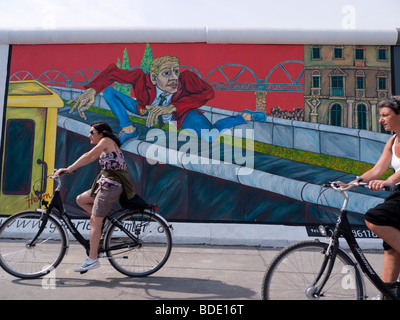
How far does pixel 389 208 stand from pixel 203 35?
17.6 feet

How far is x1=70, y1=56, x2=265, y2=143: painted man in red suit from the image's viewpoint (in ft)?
23.0

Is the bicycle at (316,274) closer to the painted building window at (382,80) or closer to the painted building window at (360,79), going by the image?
the painted building window at (360,79)

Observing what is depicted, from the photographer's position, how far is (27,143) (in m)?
7.08

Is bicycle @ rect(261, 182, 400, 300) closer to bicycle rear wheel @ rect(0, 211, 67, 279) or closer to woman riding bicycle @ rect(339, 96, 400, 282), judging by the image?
woman riding bicycle @ rect(339, 96, 400, 282)

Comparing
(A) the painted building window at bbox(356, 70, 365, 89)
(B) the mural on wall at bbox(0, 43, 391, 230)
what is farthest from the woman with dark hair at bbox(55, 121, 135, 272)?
(A) the painted building window at bbox(356, 70, 365, 89)

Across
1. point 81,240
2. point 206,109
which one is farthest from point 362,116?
point 81,240

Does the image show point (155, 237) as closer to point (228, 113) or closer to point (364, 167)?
point (228, 113)

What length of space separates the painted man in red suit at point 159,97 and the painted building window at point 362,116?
2.13 metres

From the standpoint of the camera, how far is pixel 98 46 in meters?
7.15

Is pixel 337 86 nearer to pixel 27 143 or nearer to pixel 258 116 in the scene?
pixel 258 116

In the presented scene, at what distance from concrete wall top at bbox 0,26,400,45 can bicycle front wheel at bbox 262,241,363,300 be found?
17.6 ft
